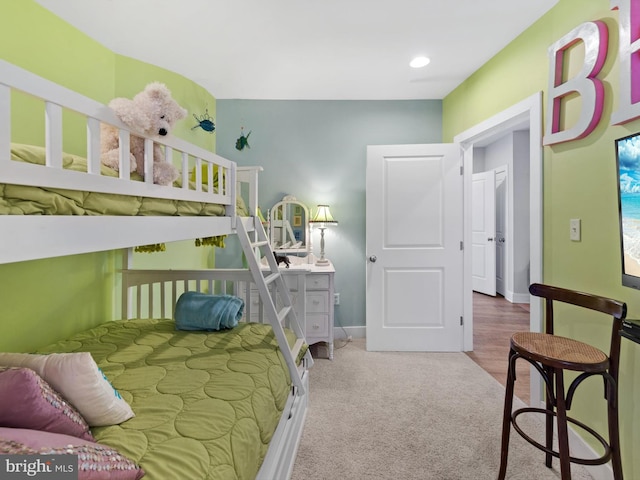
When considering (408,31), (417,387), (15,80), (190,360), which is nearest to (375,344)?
Answer: (417,387)

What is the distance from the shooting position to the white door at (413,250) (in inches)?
122

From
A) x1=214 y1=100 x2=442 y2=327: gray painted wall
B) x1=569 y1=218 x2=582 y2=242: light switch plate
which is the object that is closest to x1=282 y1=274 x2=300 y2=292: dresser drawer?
x1=214 y1=100 x2=442 y2=327: gray painted wall

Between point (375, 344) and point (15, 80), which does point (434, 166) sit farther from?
point (15, 80)

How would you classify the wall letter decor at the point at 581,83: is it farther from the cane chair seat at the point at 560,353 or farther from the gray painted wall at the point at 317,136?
the gray painted wall at the point at 317,136

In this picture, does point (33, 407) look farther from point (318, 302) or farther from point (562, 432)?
point (318, 302)

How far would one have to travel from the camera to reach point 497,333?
11.8 ft

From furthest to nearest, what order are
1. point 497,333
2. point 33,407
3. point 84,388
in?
point 497,333
point 84,388
point 33,407

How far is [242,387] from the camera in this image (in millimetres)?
1333

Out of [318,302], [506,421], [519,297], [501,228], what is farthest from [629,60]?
[501,228]

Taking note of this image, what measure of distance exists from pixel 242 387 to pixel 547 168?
2082 mm

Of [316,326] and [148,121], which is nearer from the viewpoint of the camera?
[148,121]

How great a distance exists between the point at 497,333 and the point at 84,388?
371cm

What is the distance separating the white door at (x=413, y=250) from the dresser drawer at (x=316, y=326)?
0.46 metres

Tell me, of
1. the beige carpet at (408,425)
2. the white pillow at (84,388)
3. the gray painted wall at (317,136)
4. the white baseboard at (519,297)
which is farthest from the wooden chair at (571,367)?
the white baseboard at (519,297)
